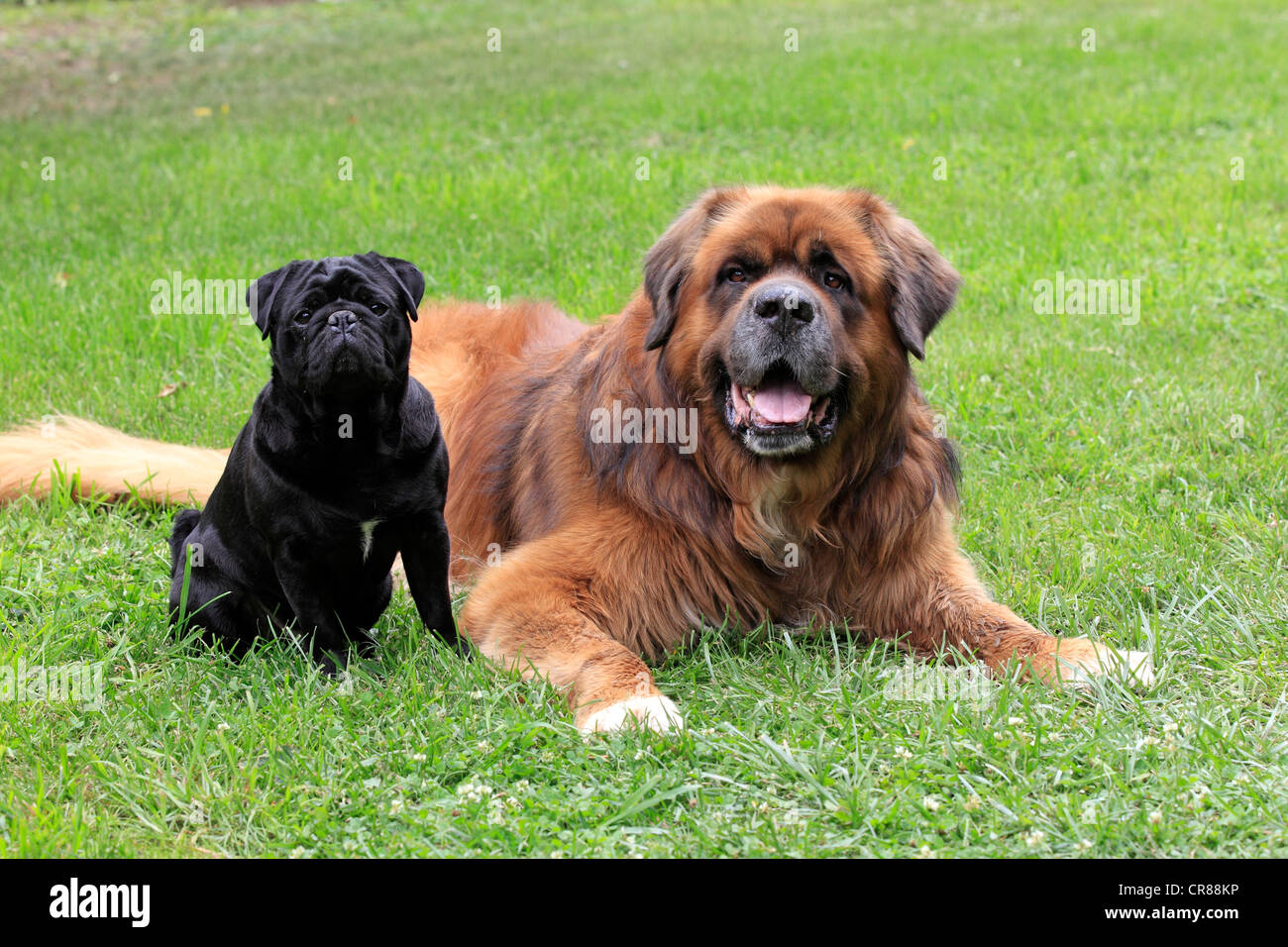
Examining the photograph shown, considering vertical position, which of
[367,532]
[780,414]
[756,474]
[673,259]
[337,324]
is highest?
[673,259]

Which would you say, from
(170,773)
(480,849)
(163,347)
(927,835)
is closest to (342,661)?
(170,773)

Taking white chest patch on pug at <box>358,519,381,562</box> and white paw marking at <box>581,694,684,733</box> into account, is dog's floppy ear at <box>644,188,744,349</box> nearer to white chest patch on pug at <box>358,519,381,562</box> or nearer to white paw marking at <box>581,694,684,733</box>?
white chest patch on pug at <box>358,519,381,562</box>

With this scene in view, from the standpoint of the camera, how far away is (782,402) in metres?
3.96

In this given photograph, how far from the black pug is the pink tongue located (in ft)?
3.34

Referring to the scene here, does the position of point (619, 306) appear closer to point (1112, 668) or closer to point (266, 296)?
point (266, 296)

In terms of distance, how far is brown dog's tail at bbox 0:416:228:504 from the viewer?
5457 millimetres

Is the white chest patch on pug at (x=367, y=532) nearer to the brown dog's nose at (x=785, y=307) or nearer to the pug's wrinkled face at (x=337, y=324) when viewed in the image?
the pug's wrinkled face at (x=337, y=324)

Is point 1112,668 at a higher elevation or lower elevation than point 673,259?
lower

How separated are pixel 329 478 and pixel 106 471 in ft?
7.27

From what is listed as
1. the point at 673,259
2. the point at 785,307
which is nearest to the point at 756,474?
the point at 785,307

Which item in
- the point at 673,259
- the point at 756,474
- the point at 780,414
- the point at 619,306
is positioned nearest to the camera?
the point at 780,414

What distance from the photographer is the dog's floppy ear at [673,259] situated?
4.10 meters

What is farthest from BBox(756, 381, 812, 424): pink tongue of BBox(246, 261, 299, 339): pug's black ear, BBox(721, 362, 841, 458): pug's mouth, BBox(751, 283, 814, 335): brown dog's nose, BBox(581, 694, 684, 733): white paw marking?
BBox(246, 261, 299, 339): pug's black ear

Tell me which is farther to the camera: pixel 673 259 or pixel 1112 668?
pixel 673 259
